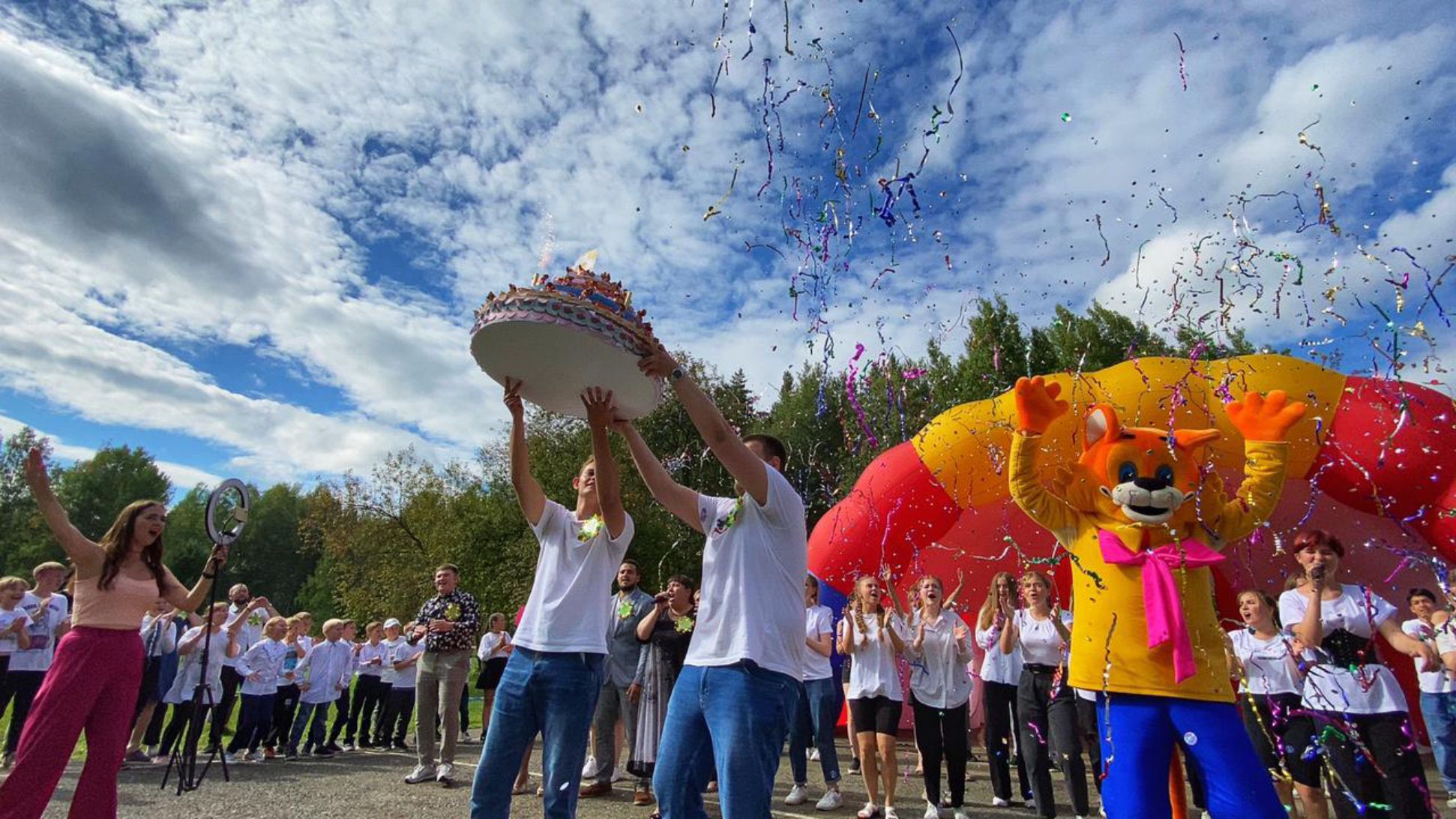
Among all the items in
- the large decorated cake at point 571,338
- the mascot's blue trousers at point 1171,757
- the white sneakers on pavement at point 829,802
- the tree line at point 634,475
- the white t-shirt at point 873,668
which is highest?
the tree line at point 634,475

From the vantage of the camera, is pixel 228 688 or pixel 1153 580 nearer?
pixel 1153 580

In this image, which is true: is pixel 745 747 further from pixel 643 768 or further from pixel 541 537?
pixel 643 768

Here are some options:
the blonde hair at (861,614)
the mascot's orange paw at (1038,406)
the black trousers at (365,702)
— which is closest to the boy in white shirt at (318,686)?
the black trousers at (365,702)

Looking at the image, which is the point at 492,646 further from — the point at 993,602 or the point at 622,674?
the point at 993,602

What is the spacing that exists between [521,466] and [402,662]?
855 cm

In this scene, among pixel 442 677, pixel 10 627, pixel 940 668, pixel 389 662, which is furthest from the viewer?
pixel 389 662

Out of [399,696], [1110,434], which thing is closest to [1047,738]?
[1110,434]

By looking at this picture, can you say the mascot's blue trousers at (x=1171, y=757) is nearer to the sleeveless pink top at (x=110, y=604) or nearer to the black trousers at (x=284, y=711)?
the sleeveless pink top at (x=110, y=604)

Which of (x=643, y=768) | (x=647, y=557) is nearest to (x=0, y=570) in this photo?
(x=647, y=557)

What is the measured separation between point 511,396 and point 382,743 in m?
9.75

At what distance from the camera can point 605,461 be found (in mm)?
3693

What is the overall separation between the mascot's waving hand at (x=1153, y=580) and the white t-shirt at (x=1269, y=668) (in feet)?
6.07

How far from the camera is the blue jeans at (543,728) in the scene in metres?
3.28

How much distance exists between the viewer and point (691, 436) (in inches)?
671
